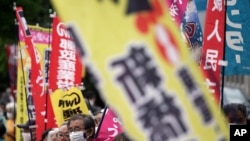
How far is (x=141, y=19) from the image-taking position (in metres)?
3.21

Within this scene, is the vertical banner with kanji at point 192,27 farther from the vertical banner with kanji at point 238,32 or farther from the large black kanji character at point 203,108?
the large black kanji character at point 203,108

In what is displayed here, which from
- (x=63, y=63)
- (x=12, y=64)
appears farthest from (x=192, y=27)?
(x=12, y=64)

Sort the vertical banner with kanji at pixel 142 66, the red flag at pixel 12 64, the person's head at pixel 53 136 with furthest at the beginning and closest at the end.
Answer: the red flag at pixel 12 64, the person's head at pixel 53 136, the vertical banner with kanji at pixel 142 66

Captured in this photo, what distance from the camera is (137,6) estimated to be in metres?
3.21

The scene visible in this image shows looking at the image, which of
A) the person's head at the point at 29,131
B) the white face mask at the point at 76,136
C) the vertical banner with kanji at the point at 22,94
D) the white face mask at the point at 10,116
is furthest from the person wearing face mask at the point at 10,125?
the white face mask at the point at 76,136

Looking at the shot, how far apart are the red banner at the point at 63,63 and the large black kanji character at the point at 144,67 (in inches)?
269

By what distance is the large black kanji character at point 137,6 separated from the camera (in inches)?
126

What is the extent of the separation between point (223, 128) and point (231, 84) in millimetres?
30979

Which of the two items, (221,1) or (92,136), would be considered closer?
(92,136)

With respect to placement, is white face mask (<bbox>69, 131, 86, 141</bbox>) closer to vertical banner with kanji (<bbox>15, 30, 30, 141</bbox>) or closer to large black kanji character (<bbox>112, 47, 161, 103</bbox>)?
large black kanji character (<bbox>112, 47, 161, 103</bbox>)

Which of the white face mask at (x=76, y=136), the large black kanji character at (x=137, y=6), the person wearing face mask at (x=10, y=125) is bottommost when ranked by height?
the person wearing face mask at (x=10, y=125)

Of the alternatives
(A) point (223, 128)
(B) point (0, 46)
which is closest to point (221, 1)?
(A) point (223, 128)

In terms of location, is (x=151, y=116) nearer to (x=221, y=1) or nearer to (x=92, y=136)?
(x=92, y=136)

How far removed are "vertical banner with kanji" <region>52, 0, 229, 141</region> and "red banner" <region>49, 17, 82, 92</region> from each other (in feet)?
22.4
